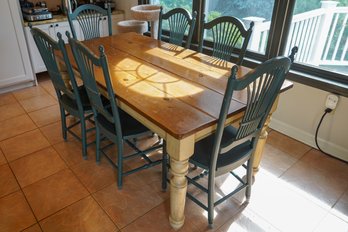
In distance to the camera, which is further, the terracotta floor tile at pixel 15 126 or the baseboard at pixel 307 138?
the terracotta floor tile at pixel 15 126

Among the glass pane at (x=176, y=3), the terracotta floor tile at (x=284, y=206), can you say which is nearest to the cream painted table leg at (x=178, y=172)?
the terracotta floor tile at (x=284, y=206)

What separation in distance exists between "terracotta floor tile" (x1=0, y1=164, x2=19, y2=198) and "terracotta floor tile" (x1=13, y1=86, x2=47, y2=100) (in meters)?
1.31

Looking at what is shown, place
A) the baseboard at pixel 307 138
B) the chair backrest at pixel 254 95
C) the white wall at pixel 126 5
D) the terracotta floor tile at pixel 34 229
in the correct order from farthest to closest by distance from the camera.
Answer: the white wall at pixel 126 5 < the baseboard at pixel 307 138 < the terracotta floor tile at pixel 34 229 < the chair backrest at pixel 254 95

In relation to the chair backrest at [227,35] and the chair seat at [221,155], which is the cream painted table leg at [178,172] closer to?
the chair seat at [221,155]

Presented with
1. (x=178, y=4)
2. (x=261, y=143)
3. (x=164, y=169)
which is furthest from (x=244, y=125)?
(x=178, y=4)

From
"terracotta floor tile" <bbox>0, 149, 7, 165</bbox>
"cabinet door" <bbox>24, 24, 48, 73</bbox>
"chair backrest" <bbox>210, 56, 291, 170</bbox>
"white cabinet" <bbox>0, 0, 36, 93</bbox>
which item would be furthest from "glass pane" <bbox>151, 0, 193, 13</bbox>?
"terracotta floor tile" <bbox>0, 149, 7, 165</bbox>

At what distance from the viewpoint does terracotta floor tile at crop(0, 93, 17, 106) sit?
10.2ft

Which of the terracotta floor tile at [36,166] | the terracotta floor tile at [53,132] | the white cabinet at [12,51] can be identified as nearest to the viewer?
the terracotta floor tile at [36,166]

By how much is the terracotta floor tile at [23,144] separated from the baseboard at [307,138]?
216cm

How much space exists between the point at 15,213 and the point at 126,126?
2.98ft

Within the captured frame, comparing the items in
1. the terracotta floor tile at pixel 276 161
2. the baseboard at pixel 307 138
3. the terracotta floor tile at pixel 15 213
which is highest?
the baseboard at pixel 307 138

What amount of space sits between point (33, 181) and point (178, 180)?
1.21 metres

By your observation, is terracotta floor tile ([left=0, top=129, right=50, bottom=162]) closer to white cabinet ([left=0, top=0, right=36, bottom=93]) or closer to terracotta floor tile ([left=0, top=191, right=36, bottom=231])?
terracotta floor tile ([left=0, top=191, right=36, bottom=231])

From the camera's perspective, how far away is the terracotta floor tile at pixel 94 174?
200cm
